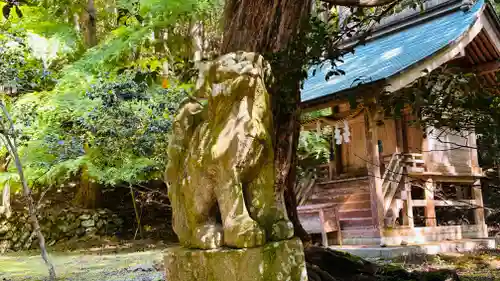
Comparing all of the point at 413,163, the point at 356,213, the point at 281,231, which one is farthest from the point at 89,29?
the point at 281,231

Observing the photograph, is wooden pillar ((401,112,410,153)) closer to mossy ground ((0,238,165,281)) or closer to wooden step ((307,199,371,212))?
wooden step ((307,199,371,212))

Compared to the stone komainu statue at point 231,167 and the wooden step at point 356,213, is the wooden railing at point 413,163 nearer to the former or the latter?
the wooden step at point 356,213

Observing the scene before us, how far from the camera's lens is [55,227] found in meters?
13.6

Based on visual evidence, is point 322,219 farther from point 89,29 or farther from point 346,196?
point 89,29

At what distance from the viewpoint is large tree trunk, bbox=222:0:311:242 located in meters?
3.56

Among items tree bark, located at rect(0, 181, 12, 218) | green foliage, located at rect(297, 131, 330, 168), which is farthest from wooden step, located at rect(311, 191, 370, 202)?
tree bark, located at rect(0, 181, 12, 218)

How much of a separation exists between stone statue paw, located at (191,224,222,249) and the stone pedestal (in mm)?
44

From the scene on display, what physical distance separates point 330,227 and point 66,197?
396 inches

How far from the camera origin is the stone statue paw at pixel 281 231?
2914 millimetres

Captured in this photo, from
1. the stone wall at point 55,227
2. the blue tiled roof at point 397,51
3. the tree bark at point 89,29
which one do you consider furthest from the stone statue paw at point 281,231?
the stone wall at point 55,227

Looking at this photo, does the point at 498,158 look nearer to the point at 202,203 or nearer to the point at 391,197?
the point at 202,203

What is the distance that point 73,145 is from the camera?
33.0ft

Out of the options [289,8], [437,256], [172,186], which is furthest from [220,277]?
[437,256]

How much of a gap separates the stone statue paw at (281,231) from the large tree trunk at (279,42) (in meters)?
0.57
